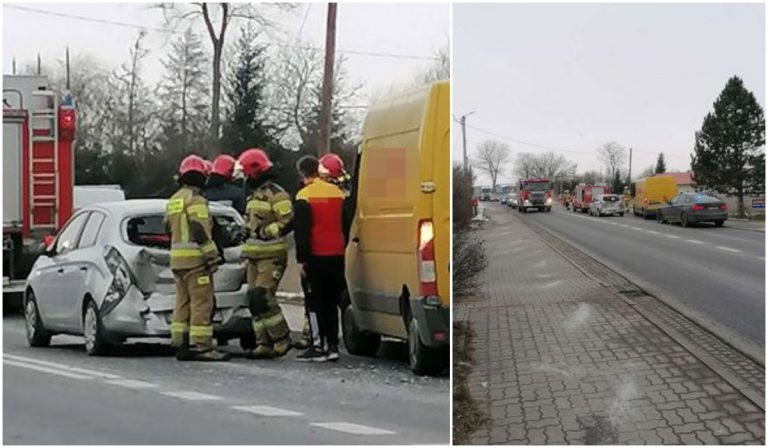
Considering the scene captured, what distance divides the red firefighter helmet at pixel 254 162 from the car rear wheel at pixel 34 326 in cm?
102

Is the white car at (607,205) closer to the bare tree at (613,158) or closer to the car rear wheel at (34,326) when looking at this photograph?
the bare tree at (613,158)

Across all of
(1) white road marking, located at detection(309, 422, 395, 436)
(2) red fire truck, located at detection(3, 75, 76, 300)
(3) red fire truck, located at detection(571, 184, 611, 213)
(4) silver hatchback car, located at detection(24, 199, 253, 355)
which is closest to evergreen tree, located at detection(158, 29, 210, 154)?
(4) silver hatchback car, located at detection(24, 199, 253, 355)

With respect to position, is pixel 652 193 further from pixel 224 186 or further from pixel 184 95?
pixel 184 95

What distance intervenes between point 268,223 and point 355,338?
0.63m

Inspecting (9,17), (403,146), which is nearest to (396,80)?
(403,146)

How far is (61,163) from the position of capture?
17.5ft

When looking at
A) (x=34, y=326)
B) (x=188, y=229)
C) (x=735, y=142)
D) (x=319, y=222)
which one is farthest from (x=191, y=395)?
(x=735, y=142)

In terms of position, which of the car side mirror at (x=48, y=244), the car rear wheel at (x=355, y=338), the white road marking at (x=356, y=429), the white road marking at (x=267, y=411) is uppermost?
the car side mirror at (x=48, y=244)

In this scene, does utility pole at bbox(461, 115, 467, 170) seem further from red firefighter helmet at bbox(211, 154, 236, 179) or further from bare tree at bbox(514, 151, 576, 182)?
red firefighter helmet at bbox(211, 154, 236, 179)

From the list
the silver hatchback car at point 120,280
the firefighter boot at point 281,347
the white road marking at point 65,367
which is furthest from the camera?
the firefighter boot at point 281,347

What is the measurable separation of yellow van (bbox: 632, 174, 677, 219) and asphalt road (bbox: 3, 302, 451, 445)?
114cm

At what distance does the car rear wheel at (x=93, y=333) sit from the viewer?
5.46 metres

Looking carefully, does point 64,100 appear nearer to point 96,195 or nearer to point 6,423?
point 96,195

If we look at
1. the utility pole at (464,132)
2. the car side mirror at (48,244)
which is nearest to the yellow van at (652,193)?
the utility pole at (464,132)
